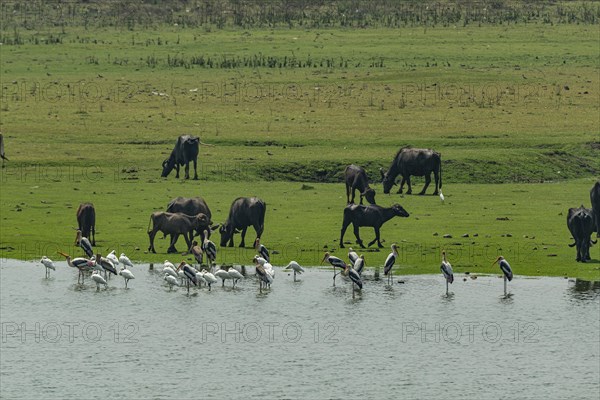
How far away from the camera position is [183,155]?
4925 cm

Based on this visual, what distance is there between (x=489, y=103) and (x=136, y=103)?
16.2m

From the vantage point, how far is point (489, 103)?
65438 millimetres

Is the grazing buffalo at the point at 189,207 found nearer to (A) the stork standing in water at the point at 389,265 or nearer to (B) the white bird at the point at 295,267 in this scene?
(B) the white bird at the point at 295,267

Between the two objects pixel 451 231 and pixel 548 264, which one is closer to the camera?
pixel 548 264

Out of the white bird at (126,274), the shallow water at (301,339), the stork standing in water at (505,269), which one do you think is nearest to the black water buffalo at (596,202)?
the shallow water at (301,339)

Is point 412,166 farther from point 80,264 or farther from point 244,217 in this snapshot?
point 80,264

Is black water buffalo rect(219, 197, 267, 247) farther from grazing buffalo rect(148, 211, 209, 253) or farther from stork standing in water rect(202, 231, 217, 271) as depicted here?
stork standing in water rect(202, 231, 217, 271)

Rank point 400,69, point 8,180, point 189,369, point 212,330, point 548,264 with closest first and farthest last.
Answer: point 189,369, point 212,330, point 548,264, point 8,180, point 400,69

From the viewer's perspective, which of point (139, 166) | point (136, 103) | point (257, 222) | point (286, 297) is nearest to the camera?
point (286, 297)

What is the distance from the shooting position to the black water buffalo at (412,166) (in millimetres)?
47406

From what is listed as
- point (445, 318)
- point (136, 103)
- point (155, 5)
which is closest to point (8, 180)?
point (136, 103)

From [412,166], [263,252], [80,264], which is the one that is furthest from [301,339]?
[412,166]

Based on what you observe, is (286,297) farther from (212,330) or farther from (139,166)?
(139,166)

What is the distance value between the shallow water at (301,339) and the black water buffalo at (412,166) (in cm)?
1346
